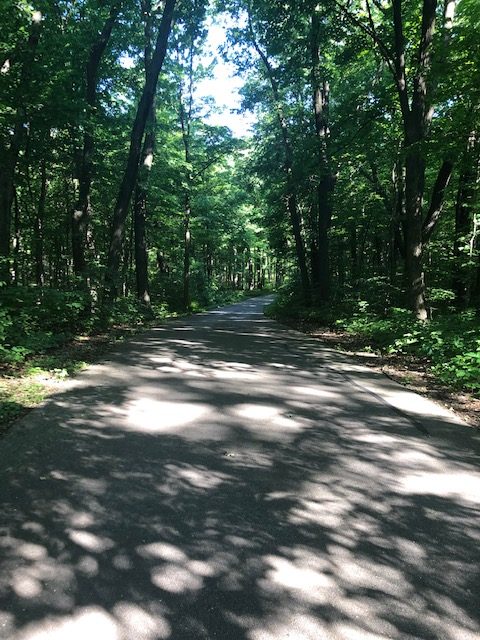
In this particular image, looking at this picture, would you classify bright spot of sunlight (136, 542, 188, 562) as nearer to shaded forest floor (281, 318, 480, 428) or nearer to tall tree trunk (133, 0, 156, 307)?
shaded forest floor (281, 318, 480, 428)

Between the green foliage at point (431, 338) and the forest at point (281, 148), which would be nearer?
the green foliage at point (431, 338)

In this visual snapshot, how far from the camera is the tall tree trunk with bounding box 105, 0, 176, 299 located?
46.9 ft

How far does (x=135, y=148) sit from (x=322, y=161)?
6265 millimetres

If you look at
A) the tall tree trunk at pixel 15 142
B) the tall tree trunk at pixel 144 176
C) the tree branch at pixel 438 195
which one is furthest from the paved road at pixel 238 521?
the tall tree trunk at pixel 144 176

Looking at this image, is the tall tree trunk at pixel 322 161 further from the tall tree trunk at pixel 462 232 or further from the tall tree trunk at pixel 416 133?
the tall tree trunk at pixel 462 232

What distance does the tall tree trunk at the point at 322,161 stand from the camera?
15.9 m

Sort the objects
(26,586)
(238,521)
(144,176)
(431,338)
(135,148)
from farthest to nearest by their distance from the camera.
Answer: (144,176), (135,148), (431,338), (238,521), (26,586)

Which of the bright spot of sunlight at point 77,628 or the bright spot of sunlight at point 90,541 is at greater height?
the bright spot of sunlight at point 90,541

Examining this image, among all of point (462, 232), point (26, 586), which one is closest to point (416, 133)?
point (462, 232)

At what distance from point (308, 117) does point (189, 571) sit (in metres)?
21.5

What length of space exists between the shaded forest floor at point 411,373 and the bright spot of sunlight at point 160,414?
11.9ft

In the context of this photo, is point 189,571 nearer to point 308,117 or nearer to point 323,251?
point 323,251

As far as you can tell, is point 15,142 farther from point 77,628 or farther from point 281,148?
point 77,628

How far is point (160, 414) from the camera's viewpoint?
19.6ft
